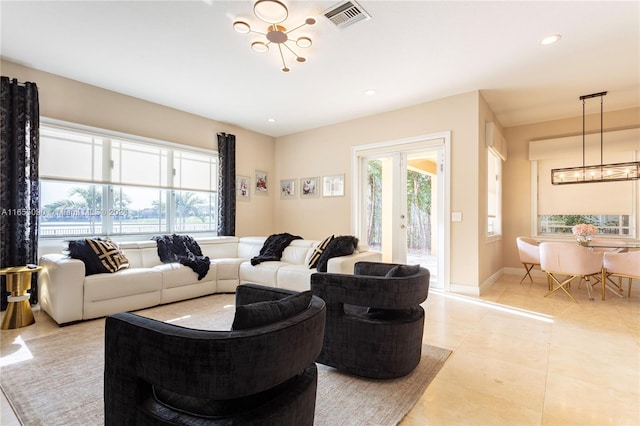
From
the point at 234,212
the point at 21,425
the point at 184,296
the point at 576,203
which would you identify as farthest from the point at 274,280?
the point at 576,203

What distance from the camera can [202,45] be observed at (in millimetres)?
3154

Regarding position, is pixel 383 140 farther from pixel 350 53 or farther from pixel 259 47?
pixel 259 47

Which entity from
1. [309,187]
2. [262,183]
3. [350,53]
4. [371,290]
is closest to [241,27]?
[350,53]

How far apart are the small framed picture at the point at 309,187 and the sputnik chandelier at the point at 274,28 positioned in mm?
2932

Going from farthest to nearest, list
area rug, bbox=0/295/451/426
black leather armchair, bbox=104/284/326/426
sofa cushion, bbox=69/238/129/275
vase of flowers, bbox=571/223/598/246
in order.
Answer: vase of flowers, bbox=571/223/598/246, sofa cushion, bbox=69/238/129/275, area rug, bbox=0/295/451/426, black leather armchair, bbox=104/284/326/426

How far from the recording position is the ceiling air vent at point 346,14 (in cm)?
254

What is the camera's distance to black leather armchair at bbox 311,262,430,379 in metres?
2.03

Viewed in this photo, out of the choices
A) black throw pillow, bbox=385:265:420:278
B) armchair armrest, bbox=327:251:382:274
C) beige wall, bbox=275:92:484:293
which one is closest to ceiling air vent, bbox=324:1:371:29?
black throw pillow, bbox=385:265:420:278

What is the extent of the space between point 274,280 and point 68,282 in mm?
2225

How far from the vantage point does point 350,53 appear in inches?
130

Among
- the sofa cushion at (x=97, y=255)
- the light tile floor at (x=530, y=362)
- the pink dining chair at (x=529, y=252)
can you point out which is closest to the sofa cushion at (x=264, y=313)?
the light tile floor at (x=530, y=362)

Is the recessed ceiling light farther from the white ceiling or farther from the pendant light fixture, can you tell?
the pendant light fixture

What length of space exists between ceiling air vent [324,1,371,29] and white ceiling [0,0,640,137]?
0.06 m

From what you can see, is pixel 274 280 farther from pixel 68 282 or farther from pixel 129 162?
pixel 129 162
